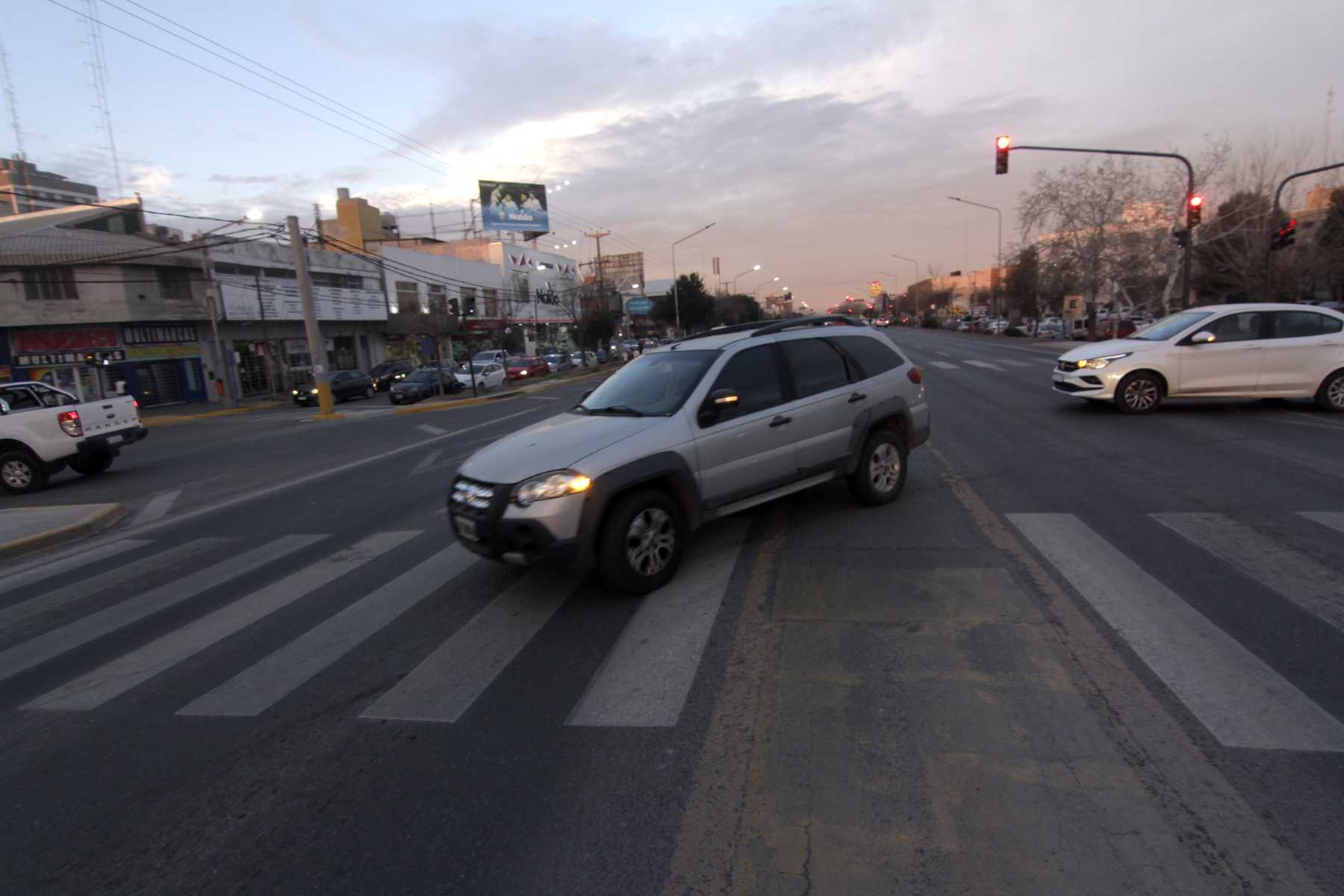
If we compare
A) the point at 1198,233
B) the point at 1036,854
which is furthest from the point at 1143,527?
the point at 1198,233

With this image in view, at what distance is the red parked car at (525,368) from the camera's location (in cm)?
4156

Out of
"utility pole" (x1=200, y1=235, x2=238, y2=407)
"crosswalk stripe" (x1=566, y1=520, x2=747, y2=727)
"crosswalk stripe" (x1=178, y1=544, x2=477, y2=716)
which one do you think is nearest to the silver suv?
"crosswalk stripe" (x1=566, y1=520, x2=747, y2=727)

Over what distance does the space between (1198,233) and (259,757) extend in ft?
165

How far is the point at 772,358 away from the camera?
6434 mm

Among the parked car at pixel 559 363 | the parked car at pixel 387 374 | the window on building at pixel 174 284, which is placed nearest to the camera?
the window on building at pixel 174 284

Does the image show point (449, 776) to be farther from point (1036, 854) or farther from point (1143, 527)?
point (1143, 527)

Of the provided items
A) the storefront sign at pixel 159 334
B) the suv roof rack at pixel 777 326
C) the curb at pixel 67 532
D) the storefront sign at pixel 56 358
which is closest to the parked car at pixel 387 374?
the storefront sign at pixel 159 334

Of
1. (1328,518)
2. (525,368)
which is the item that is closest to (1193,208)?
(1328,518)

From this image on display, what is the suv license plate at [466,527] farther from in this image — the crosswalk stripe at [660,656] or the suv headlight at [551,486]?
the crosswalk stripe at [660,656]

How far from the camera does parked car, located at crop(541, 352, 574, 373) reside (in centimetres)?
4720

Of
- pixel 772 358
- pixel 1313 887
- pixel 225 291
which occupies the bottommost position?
pixel 1313 887

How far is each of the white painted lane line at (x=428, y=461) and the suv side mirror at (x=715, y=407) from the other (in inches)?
285

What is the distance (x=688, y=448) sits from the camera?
5.50m

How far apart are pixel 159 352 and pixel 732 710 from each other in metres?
40.9
